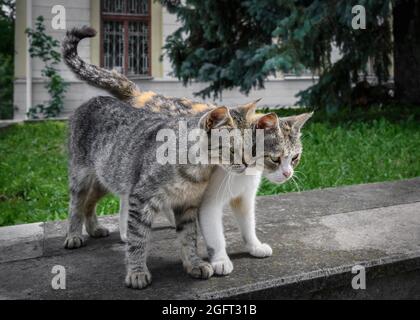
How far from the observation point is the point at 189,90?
35.8 feet

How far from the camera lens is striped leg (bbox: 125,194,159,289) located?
2.09 m

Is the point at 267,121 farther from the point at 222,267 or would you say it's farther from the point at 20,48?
the point at 20,48

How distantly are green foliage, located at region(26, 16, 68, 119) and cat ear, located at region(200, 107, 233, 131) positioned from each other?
839cm

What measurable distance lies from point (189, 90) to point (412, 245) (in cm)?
870

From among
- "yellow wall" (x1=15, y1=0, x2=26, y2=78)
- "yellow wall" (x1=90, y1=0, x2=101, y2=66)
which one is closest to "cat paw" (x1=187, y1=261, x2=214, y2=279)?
"yellow wall" (x1=90, y1=0, x2=101, y2=66)

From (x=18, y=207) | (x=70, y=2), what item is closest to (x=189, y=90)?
(x=70, y=2)

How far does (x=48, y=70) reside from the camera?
10.0 m

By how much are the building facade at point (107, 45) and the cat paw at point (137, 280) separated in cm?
832

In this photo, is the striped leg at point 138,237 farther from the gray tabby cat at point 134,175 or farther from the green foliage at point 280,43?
the green foliage at point 280,43

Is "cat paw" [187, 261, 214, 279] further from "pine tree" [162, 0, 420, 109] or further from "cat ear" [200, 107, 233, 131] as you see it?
"pine tree" [162, 0, 420, 109]

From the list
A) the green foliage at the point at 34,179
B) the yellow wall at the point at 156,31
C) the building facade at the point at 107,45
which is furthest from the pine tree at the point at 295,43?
the green foliage at the point at 34,179

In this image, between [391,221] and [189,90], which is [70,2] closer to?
[189,90]

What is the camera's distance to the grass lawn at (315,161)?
4.20 meters

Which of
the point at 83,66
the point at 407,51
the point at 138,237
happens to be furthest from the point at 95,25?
the point at 138,237
